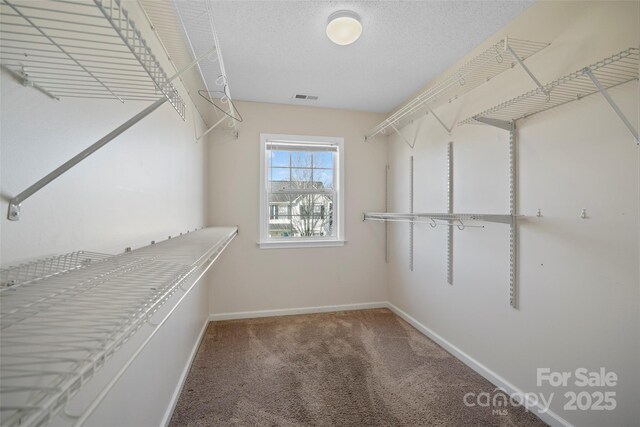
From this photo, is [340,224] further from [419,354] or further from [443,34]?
[443,34]

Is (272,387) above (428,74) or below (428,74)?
below

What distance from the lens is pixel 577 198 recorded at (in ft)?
4.87

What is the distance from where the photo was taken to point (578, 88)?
1.41 metres

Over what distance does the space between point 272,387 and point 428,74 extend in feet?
9.42

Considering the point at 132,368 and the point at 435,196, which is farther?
Answer: the point at 435,196

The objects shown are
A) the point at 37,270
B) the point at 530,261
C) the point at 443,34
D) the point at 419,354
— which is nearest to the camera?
the point at 37,270

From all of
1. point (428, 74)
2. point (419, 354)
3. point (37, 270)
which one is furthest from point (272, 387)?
point (428, 74)

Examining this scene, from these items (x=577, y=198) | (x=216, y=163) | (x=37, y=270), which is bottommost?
(x=37, y=270)

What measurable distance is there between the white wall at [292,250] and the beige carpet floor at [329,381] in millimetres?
441

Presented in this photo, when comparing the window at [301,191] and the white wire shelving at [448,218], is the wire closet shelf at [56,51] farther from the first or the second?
the window at [301,191]

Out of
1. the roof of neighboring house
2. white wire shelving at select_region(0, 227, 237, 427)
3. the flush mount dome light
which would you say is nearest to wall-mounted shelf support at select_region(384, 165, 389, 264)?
the roof of neighboring house

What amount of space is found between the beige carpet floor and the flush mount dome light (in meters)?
2.37

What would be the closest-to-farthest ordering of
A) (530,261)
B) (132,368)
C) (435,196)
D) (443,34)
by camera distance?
(132,368) < (530,261) < (443,34) < (435,196)

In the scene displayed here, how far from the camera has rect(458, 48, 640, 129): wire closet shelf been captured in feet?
3.79
